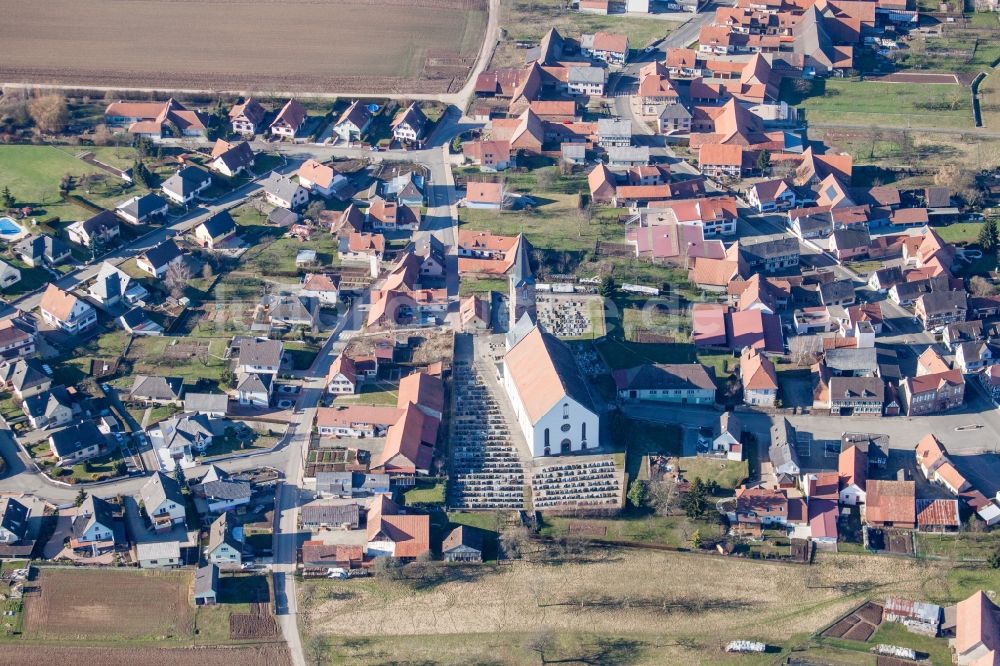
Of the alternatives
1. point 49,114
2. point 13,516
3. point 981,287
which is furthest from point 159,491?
point 981,287

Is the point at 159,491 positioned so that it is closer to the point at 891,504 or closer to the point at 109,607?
the point at 109,607

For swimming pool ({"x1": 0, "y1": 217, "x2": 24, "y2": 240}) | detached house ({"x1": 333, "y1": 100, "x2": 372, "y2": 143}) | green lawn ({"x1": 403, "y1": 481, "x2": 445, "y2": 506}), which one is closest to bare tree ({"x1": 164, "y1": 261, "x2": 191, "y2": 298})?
swimming pool ({"x1": 0, "y1": 217, "x2": 24, "y2": 240})

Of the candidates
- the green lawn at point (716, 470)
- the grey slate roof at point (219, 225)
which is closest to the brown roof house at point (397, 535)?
the green lawn at point (716, 470)

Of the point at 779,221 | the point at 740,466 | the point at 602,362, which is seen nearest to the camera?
the point at 740,466

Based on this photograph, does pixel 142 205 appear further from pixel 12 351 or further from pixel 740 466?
pixel 740 466

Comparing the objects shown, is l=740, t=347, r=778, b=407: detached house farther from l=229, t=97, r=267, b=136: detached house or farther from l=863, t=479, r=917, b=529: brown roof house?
l=229, t=97, r=267, b=136: detached house

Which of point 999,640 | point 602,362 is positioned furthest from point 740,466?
point 999,640
